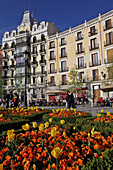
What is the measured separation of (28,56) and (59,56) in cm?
945

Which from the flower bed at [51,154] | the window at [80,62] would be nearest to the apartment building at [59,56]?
the window at [80,62]

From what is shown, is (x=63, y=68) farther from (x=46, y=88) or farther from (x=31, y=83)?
(x=31, y=83)

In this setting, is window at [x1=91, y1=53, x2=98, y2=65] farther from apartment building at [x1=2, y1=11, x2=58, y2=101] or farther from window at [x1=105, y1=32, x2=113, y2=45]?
apartment building at [x1=2, y1=11, x2=58, y2=101]

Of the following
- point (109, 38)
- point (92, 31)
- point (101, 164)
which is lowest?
point (101, 164)

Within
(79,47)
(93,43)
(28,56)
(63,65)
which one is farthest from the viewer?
(28,56)

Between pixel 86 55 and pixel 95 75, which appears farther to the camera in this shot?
pixel 86 55

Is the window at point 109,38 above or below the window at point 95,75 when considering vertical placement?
above

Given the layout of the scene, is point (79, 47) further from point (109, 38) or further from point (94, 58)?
point (109, 38)

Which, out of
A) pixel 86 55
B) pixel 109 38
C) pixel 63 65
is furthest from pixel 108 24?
pixel 63 65

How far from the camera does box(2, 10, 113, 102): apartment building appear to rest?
2356 centimetres

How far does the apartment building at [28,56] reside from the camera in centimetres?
3216

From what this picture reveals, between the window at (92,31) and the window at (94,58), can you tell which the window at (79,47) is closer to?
the window at (92,31)


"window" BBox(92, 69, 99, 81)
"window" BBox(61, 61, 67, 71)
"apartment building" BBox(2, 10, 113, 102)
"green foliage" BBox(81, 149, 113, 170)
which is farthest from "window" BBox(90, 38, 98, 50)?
"green foliage" BBox(81, 149, 113, 170)

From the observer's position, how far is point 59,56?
29.4 meters
